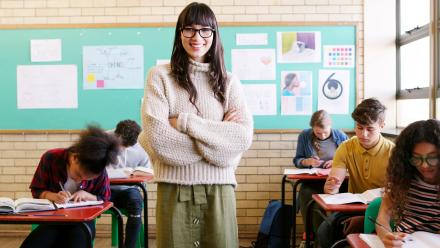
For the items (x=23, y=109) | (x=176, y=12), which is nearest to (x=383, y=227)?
(x=176, y=12)

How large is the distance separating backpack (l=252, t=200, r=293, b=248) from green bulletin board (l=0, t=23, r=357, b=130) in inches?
38.3

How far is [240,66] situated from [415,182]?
277 cm

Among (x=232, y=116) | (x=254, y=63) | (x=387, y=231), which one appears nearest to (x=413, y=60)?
(x=254, y=63)

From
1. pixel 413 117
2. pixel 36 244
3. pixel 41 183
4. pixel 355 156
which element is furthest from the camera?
pixel 413 117

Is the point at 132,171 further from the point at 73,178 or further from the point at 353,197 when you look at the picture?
the point at 353,197

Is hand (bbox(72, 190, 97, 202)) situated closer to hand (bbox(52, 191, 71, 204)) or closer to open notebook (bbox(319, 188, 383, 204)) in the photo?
hand (bbox(52, 191, 71, 204))

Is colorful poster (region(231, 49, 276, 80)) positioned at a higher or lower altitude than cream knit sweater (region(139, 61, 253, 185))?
higher

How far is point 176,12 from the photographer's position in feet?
15.2

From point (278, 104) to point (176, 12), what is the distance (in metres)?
1.30

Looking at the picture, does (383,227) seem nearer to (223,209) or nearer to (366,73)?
(223,209)

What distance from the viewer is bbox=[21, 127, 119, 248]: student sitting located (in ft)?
7.86

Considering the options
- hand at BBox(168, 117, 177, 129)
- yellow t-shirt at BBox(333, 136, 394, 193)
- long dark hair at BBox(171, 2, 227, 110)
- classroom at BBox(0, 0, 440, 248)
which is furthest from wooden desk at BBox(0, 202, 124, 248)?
classroom at BBox(0, 0, 440, 248)

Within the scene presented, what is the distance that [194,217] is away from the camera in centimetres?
188

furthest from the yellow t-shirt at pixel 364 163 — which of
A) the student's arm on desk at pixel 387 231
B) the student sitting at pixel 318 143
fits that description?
the student sitting at pixel 318 143
